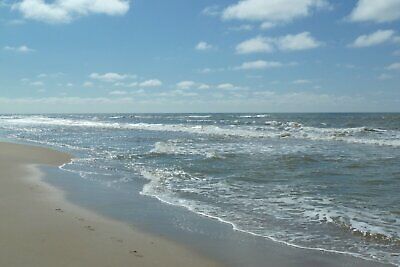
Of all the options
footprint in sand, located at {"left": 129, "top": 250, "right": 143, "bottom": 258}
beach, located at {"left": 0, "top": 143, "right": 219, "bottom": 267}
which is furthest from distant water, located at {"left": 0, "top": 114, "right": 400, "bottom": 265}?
footprint in sand, located at {"left": 129, "top": 250, "right": 143, "bottom": 258}

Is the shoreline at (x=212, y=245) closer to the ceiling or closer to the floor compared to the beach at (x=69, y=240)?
closer to the floor

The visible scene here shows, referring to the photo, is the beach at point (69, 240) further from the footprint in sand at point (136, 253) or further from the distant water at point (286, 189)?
the distant water at point (286, 189)

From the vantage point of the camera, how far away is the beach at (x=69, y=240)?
507 cm

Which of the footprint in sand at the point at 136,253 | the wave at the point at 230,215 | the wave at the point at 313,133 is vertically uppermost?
the wave at the point at 313,133

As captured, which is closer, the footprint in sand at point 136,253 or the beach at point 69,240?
the beach at point 69,240

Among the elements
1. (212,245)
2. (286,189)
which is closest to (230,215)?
(212,245)

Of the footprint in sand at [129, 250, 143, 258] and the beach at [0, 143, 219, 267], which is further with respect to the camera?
the footprint in sand at [129, 250, 143, 258]

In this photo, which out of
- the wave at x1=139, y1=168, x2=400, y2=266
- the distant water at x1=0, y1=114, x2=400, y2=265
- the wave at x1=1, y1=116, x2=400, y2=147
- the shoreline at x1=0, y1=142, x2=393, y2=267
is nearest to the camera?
the shoreline at x1=0, y1=142, x2=393, y2=267

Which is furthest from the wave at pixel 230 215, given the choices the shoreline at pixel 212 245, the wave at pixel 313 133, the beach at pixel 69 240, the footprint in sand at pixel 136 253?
the wave at pixel 313 133

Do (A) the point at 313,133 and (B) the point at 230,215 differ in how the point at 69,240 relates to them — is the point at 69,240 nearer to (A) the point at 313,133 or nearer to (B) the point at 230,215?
(B) the point at 230,215

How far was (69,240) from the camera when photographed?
578 centimetres

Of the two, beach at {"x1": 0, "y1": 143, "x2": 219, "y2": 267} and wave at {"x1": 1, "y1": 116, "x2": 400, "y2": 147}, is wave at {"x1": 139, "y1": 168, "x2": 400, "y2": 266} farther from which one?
wave at {"x1": 1, "y1": 116, "x2": 400, "y2": 147}

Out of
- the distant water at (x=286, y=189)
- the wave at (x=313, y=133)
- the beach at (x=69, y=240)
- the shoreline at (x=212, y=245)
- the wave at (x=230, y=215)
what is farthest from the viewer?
the wave at (x=313, y=133)

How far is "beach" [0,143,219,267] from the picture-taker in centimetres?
507
